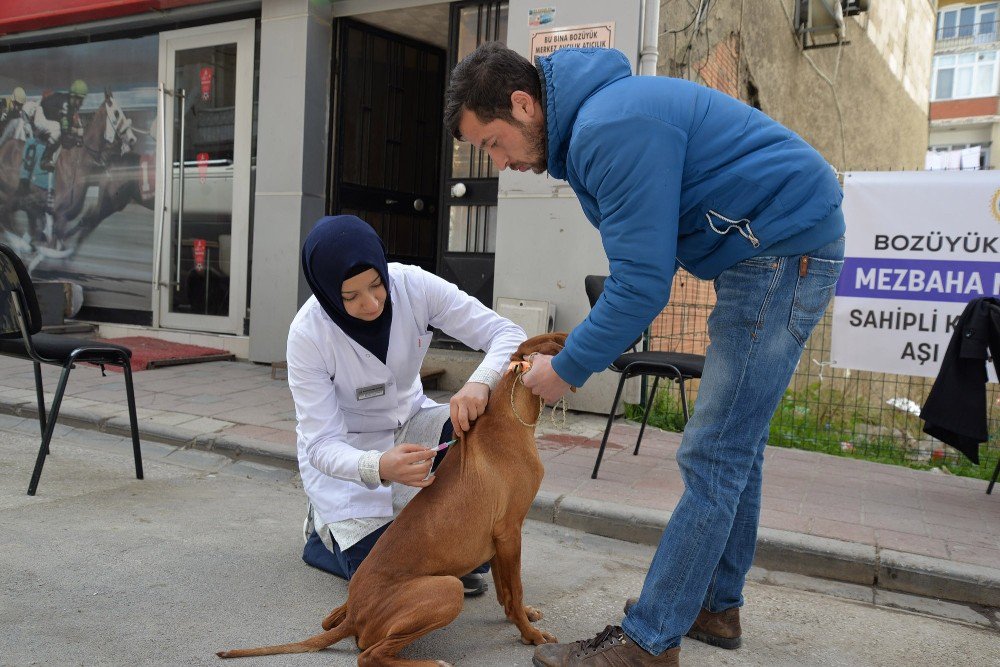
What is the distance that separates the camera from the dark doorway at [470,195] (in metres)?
7.51

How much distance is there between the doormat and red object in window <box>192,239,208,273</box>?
2.96ft

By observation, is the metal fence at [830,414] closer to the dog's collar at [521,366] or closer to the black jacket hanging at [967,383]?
the black jacket hanging at [967,383]

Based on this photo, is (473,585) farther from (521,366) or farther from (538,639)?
A: (521,366)

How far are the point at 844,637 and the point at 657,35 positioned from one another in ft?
15.8

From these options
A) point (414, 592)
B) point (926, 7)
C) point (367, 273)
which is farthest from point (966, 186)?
point (926, 7)

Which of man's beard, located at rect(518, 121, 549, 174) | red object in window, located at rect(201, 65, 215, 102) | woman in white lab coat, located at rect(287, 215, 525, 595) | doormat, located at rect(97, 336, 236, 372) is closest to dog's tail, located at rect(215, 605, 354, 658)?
woman in white lab coat, located at rect(287, 215, 525, 595)

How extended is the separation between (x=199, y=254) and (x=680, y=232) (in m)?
7.96

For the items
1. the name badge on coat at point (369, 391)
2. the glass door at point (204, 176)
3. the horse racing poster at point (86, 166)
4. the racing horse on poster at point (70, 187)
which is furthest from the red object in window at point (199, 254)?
the name badge on coat at point (369, 391)

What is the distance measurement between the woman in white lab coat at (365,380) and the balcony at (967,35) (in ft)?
128

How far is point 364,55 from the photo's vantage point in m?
8.48

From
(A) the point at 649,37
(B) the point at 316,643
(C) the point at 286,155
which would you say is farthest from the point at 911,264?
(C) the point at 286,155

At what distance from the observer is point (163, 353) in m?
8.27

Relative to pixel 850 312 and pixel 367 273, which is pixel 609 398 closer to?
pixel 850 312

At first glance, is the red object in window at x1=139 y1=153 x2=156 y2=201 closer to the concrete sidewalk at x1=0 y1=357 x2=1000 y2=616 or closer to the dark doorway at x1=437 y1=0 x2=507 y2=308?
the concrete sidewalk at x1=0 y1=357 x2=1000 y2=616
